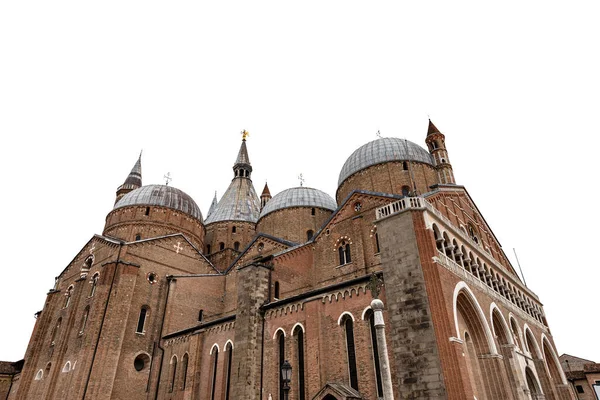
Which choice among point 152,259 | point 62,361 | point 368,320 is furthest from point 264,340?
point 62,361

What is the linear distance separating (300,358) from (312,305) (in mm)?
2432

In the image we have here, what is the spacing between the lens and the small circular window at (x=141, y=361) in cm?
2516

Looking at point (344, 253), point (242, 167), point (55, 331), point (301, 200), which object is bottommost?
point (55, 331)

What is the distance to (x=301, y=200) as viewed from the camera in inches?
1252

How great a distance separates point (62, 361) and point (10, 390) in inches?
484

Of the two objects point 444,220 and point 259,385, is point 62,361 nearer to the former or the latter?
point 259,385

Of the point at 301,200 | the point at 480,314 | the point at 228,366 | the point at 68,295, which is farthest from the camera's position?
the point at 301,200

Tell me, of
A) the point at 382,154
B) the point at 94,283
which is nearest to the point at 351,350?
the point at 382,154

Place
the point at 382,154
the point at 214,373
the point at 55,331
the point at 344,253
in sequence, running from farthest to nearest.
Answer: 1. the point at 55,331
2. the point at 382,154
3. the point at 344,253
4. the point at 214,373

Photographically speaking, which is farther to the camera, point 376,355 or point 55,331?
point 55,331

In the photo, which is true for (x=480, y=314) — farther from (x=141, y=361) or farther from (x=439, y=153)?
(x=141, y=361)

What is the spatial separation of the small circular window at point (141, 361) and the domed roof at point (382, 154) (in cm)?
1786

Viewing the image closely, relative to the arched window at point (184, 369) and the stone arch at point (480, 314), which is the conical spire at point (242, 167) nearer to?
the arched window at point (184, 369)

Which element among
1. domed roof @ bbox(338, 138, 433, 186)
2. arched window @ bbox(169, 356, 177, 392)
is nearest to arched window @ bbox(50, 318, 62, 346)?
arched window @ bbox(169, 356, 177, 392)
